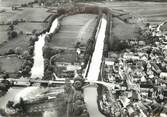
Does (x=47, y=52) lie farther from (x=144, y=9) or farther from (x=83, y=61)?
(x=144, y=9)

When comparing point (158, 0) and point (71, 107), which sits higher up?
point (158, 0)

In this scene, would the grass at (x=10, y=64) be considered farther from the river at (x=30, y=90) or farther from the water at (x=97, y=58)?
the water at (x=97, y=58)

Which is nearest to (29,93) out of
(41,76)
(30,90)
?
(30,90)

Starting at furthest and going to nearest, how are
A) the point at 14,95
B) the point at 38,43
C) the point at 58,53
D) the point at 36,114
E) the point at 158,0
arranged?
1. the point at 158,0
2. the point at 38,43
3. the point at 58,53
4. the point at 14,95
5. the point at 36,114

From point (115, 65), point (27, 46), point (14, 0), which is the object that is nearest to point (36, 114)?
point (115, 65)

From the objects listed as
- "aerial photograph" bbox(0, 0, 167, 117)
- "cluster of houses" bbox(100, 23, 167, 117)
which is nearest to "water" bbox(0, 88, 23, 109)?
"aerial photograph" bbox(0, 0, 167, 117)

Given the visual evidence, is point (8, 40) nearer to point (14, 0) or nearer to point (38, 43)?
point (38, 43)

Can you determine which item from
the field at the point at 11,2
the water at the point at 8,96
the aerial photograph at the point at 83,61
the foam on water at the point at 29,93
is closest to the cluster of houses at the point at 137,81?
the aerial photograph at the point at 83,61
